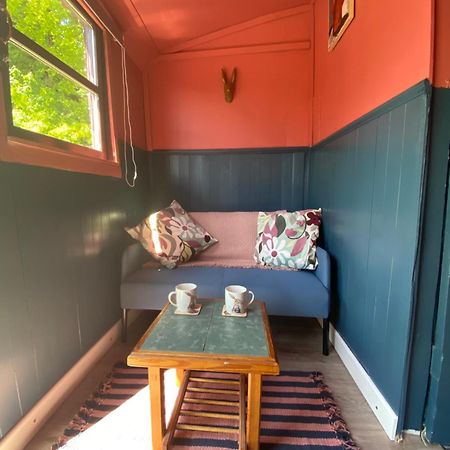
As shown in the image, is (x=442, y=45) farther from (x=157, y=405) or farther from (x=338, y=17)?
(x=157, y=405)

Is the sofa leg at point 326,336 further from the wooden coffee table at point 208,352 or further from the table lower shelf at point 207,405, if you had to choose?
the wooden coffee table at point 208,352

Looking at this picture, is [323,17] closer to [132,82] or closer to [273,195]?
[273,195]

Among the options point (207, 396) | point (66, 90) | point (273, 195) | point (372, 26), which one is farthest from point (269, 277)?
point (66, 90)

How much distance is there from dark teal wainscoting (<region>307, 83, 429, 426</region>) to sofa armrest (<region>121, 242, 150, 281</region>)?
1325 mm

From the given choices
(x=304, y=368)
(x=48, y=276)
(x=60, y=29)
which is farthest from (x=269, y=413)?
(x=60, y=29)

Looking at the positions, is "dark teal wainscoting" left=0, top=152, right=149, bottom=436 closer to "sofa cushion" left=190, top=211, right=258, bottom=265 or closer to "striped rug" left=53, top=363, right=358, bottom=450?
"striped rug" left=53, top=363, right=358, bottom=450

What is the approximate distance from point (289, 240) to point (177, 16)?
177 cm

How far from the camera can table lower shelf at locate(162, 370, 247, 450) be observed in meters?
1.04

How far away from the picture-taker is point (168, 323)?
1104 mm

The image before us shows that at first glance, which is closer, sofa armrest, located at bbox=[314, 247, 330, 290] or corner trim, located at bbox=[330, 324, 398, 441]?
corner trim, located at bbox=[330, 324, 398, 441]

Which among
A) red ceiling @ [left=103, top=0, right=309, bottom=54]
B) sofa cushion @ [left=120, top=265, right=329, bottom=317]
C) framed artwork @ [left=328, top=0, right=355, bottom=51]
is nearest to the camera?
framed artwork @ [left=328, top=0, right=355, bottom=51]

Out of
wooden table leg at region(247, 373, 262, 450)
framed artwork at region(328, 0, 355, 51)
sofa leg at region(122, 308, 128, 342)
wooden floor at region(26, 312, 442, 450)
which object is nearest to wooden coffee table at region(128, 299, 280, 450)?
wooden table leg at region(247, 373, 262, 450)

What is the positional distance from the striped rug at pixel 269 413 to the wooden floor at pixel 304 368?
2.0 inches

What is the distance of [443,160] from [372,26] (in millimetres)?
765
